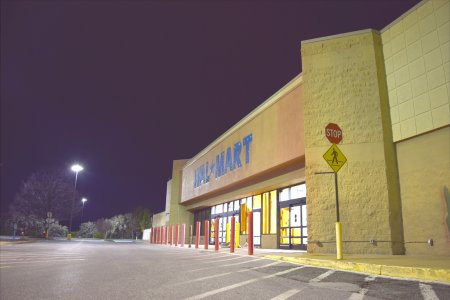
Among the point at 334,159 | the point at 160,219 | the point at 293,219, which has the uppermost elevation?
the point at 334,159

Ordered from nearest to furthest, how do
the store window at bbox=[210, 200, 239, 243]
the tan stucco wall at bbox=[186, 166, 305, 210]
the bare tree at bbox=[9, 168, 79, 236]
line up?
the tan stucco wall at bbox=[186, 166, 305, 210] < the store window at bbox=[210, 200, 239, 243] < the bare tree at bbox=[9, 168, 79, 236]

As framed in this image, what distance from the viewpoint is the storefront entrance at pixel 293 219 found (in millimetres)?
19266

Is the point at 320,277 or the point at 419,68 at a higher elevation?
the point at 419,68

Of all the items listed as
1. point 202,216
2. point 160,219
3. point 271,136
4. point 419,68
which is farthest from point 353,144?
point 160,219

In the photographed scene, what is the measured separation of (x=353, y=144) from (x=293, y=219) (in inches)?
287

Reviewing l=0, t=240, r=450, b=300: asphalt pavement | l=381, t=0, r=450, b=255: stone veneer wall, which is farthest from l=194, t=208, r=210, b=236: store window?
l=0, t=240, r=450, b=300: asphalt pavement

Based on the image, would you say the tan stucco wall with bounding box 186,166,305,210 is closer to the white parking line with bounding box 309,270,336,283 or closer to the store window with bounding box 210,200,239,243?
the store window with bounding box 210,200,239,243

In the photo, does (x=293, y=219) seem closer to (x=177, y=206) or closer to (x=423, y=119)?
(x=423, y=119)

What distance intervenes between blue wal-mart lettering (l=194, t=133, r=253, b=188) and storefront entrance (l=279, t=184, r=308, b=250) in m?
3.56

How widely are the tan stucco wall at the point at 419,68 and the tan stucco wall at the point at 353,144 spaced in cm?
48

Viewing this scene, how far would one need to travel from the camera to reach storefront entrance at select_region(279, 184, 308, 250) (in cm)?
1927

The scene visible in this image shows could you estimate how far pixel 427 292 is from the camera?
5363 mm

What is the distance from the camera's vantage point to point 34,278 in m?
6.91

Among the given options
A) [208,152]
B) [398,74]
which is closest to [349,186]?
[398,74]
